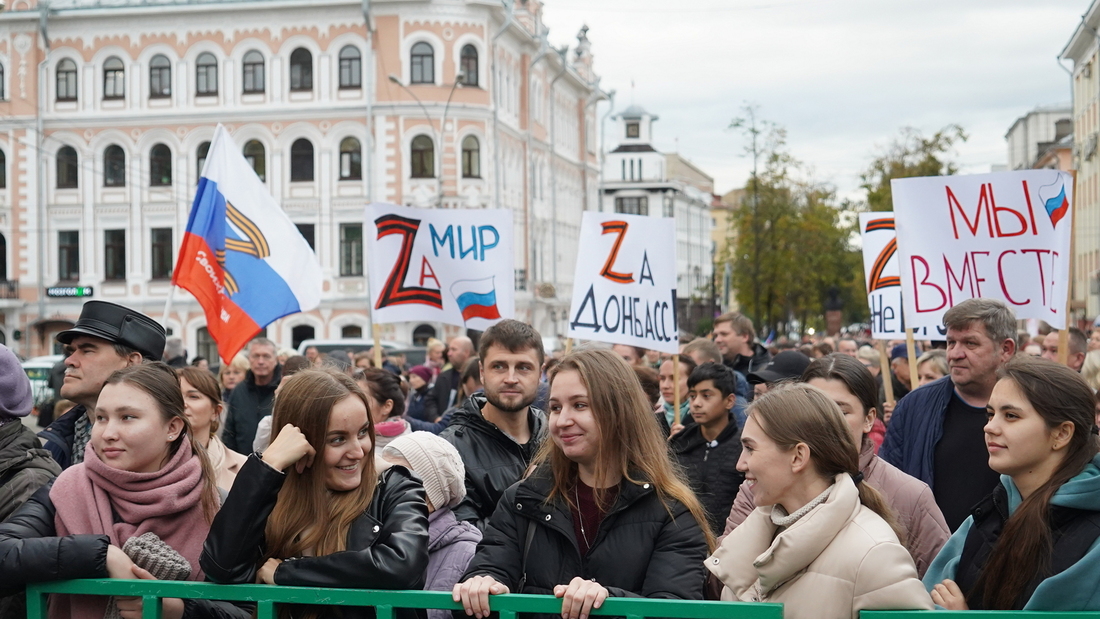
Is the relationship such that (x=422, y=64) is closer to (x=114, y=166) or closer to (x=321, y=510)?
(x=114, y=166)

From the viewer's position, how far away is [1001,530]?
11.6 ft

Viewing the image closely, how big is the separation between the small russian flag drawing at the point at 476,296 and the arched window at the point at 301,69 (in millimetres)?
35617

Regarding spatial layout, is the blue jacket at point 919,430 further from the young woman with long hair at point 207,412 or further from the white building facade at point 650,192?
the white building facade at point 650,192

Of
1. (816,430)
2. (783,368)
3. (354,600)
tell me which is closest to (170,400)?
(354,600)

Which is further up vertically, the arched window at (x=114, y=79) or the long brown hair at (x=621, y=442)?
A: the arched window at (x=114, y=79)

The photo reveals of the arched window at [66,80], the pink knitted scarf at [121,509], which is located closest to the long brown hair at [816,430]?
the pink knitted scarf at [121,509]

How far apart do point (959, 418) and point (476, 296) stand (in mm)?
4747

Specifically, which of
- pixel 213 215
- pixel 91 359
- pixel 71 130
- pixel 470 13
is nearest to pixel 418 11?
pixel 470 13

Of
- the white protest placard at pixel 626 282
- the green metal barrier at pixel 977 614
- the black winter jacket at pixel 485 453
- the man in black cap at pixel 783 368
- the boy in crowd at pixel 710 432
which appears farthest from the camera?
the white protest placard at pixel 626 282

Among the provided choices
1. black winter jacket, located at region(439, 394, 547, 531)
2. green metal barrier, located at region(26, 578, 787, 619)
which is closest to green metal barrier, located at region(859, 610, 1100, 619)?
green metal barrier, located at region(26, 578, 787, 619)

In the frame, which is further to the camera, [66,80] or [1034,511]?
[66,80]

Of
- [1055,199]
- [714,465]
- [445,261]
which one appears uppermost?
[1055,199]

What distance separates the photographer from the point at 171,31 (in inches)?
1716

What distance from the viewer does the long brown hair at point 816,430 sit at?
354 centimetres
